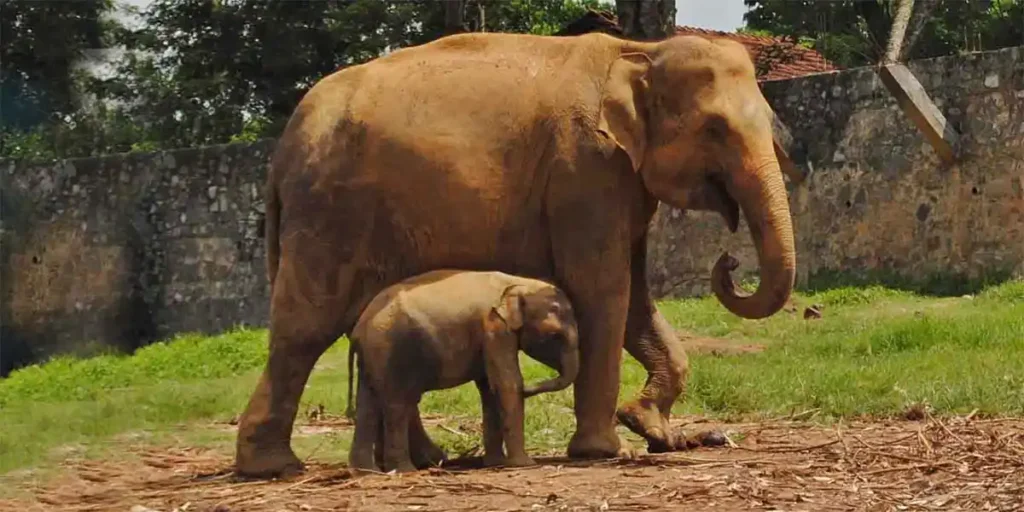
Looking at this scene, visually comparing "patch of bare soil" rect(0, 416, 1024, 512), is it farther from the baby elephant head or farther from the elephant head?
the elephant head

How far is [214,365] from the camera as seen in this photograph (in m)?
16.1

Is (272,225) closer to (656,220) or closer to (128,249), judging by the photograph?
(656,220)

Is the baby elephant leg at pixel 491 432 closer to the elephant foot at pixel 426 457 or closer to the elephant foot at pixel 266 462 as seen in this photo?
the elephant foot at pixel 426 457

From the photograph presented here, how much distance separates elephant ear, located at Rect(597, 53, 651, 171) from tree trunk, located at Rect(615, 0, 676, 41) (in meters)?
9.36

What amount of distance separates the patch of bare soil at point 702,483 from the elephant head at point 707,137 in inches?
32.0

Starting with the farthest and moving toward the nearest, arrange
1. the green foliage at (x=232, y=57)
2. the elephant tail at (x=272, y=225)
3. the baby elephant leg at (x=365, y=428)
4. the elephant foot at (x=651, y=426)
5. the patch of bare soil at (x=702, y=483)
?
the green foliage at (x=232, y=57) < the elephant tail at (x=272, y=225) < the elephant foot at (x=651, y=426) < the baby elephant leg at (x=365, y=428) < the patch of bare soil at (x=702, y=483)

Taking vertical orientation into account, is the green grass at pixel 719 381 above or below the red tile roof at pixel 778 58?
below

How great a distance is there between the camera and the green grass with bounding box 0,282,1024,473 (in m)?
10.1

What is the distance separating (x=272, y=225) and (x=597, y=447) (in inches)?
73.5

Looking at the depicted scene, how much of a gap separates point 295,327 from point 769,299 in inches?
82.4

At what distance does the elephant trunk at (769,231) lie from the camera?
7.96m

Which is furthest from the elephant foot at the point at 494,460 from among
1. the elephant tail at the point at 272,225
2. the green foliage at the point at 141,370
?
the green foliage at the point at 141,370

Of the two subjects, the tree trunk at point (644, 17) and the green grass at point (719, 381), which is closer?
the green grass at point (719, 381)

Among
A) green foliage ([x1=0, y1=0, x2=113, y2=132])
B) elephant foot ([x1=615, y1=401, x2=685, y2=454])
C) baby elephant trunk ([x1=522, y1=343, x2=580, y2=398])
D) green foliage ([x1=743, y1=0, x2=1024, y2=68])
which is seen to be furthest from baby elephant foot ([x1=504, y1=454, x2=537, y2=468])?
green foliage ([x1=0, y1=0, x2=113, y2=132])
